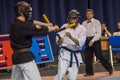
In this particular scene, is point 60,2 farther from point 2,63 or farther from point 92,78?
point 92,78

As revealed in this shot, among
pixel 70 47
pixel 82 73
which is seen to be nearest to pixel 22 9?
pixel 70 47

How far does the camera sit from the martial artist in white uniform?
6652 millimetres

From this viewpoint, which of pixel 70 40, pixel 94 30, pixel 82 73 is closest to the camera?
pixel 70 40

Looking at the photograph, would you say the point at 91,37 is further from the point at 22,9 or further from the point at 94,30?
the point at 22,9

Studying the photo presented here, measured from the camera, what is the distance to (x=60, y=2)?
15898 mm

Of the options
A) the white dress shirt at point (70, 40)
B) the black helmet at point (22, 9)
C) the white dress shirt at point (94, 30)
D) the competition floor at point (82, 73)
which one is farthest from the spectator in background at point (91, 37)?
the black helmet at point (22, 9)

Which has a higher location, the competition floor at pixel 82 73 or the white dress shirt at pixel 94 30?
the white dress shirt at pixel 94 30

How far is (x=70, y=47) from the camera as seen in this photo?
6777 mm

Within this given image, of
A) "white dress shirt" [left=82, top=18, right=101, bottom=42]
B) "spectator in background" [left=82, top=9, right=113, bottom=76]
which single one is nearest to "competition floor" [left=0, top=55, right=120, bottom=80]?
"spectator in background" [left=82, top=9, right=113, bottom=76]

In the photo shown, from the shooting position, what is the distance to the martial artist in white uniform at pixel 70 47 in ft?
21.8

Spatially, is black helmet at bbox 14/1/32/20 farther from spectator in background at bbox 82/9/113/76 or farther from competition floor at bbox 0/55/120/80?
competition floor at bbox 0/55/120/80

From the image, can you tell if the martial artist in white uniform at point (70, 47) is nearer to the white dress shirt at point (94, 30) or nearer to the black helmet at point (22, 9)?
the black helmet at point (22, 9)

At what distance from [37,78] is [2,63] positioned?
578 cm

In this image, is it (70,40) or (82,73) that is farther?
(82,73)
